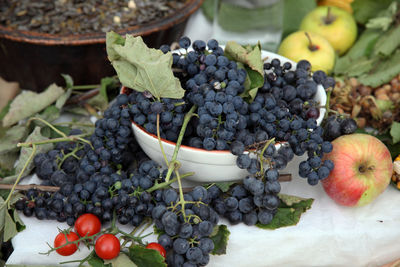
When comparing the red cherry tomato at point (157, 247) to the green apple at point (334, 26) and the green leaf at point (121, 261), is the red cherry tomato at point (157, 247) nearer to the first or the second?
the green leaf at point (121, 261)

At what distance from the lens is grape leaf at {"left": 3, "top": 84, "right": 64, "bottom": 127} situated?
2.97 feet

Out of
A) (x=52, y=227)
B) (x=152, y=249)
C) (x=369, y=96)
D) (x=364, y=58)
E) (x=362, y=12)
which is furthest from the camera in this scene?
(x=362, y=12)

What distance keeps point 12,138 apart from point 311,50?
75 cm

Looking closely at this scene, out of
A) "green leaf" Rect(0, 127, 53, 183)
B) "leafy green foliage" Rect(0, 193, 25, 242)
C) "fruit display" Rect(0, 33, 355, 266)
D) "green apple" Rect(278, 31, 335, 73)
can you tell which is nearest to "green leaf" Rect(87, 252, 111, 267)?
"fruit display" Rect(0, 33, 355, 266)

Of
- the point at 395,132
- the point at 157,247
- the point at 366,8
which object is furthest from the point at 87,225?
the point at 366,8

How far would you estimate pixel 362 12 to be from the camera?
4.11 ft

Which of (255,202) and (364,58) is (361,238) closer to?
(255,202)

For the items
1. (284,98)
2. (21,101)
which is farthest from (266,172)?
(21,101)

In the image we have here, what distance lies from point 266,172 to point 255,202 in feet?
0.17

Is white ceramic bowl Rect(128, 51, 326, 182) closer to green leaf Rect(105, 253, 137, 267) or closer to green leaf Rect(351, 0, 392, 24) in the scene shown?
green leaf Rect(105, 253, 137, 267)

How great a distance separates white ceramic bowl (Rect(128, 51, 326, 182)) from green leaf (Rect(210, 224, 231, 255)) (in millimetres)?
87

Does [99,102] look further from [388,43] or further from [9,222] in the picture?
[388,43]

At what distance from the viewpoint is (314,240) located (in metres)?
0.70

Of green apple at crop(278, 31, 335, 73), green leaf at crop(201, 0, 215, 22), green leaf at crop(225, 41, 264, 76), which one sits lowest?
green leaf at crop(201, 0, 215, 22)
